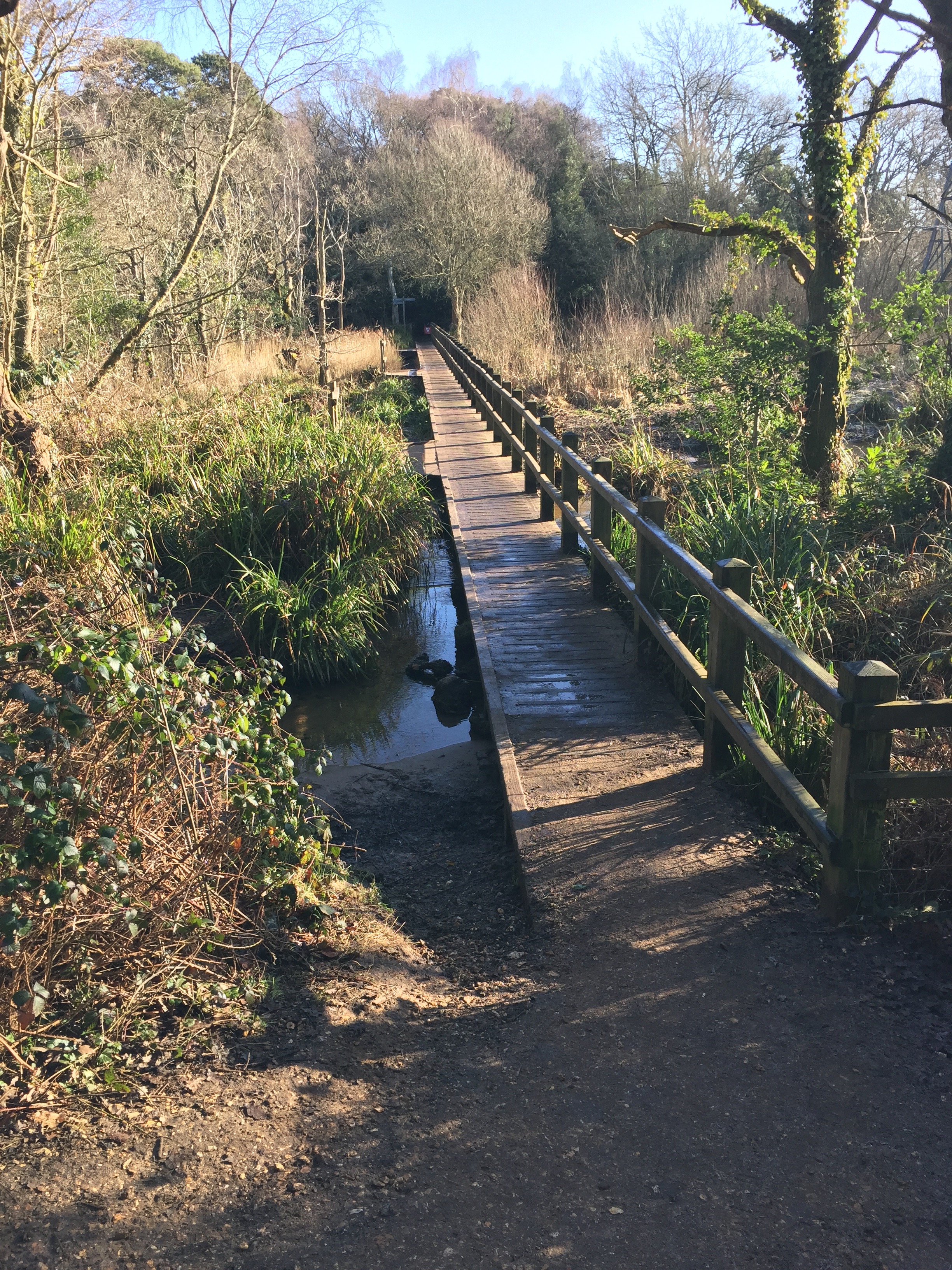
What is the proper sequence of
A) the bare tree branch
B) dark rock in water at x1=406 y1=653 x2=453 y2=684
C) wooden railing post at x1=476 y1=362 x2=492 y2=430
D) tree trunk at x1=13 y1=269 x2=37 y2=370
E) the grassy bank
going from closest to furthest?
the grassy bank → dark rock in water at x1=406 y1=653 x2=453 y2=684 → tree trunk at x1=13 y1=269 x2=37 y2=370 → the bare tree branch → wooden railing post at x1=476 y1=362 x2=492 y2=430

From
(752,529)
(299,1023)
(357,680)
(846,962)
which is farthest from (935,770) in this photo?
(357,680)

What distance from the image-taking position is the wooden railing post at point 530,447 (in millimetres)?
11836

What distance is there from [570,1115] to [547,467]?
27.9ft

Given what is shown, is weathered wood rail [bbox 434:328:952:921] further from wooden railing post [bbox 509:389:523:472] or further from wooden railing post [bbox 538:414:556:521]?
wooden railing post [bbox 509:389:523:472]

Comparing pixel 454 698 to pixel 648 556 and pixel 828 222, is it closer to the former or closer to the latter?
pixel 648 556

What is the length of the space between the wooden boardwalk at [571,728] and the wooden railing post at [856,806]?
0.74 meters

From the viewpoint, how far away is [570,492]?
9.11 meters

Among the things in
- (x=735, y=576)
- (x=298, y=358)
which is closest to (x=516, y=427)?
(x=735, y=576)

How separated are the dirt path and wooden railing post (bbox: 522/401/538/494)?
331 inches

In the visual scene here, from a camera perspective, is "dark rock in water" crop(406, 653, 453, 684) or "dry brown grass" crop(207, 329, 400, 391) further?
"dry brown grass" crop(207, 329, 400, 391)

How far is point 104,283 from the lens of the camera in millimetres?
17016

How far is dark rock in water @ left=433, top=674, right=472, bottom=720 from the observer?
26.6 feet

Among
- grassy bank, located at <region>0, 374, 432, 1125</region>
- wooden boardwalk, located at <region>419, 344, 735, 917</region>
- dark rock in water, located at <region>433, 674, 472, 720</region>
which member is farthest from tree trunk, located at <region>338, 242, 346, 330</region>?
grassy bank, located at <region>0, 374, 432, 1125</region>

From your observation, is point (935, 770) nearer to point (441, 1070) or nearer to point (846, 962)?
point (846, 962)
